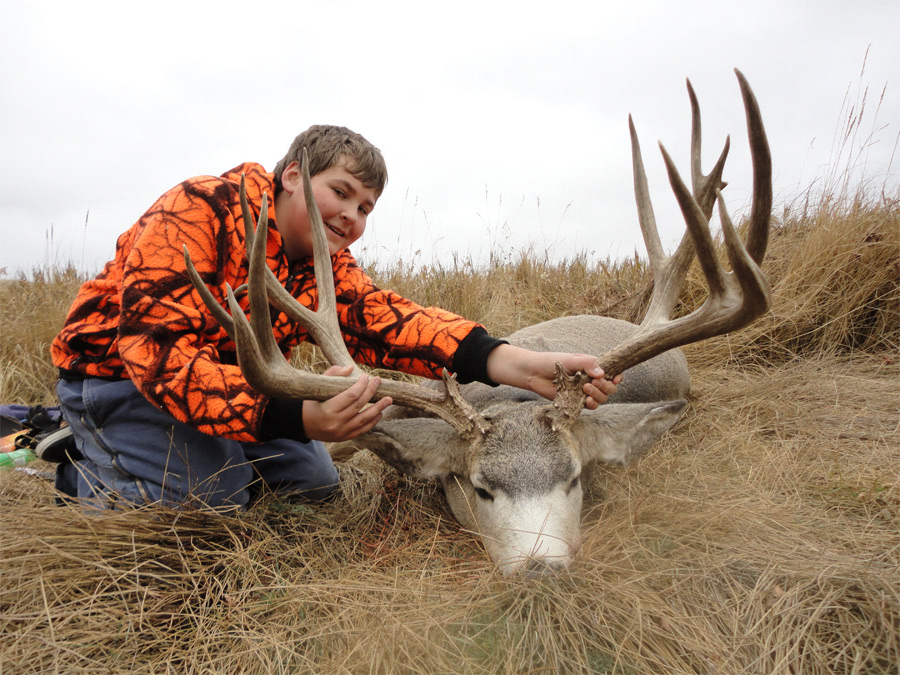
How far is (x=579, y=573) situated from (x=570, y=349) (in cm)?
193

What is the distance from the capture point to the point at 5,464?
310 cm

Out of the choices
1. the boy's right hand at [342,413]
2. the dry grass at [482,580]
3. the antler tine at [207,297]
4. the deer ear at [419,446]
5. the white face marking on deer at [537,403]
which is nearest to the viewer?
the dry grass at [482,580]

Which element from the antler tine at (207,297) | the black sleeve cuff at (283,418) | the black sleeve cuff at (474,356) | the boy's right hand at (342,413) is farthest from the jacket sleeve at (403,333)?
the antler tine at (207,297)

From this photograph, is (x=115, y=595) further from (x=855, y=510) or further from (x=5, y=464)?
(x=855, y=510)

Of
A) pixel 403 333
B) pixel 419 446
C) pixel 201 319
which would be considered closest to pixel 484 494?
pixel 419 446

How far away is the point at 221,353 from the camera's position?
2.74m

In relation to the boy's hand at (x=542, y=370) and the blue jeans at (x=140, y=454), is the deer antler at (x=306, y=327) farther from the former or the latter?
the blue jeans at (x=140, y=454)

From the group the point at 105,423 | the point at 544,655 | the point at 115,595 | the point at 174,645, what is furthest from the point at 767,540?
the point at 105,423

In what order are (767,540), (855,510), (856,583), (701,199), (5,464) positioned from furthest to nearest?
(5,464) < (701,199) < (855,510) < (767,540) < (856,583)

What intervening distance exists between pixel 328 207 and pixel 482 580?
1.73 metres

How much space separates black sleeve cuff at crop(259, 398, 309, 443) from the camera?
2.15 meters

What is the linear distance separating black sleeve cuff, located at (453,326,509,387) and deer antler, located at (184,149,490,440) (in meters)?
→ 0.38

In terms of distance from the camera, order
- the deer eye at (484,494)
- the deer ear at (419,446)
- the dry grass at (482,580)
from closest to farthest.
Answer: the dry grass at (482,580), the deer eye at (484,494), the deer ear at (419,446)

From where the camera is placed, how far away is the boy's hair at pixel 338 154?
2.81m
